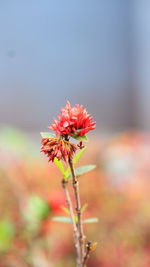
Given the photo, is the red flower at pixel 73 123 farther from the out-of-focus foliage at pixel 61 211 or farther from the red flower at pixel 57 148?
the out-of-focus foliage at pixel 61 211

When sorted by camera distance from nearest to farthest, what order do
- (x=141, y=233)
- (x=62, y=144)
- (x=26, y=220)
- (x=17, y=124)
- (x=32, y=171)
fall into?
(x=62, y=144) < (x=26, y=220) < (x=141, y=233) < (x=32, y=171) < (x=17, y=124)

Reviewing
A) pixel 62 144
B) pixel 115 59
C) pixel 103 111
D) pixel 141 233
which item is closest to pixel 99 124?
pixel 103 111

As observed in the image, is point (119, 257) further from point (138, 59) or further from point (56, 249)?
point (138, 59)

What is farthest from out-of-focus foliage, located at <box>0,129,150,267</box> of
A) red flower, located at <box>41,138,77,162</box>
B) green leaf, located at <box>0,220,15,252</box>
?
red flower, located at <box>41,138,77,162</box>

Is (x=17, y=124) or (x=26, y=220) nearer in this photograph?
(x=26, y=220)

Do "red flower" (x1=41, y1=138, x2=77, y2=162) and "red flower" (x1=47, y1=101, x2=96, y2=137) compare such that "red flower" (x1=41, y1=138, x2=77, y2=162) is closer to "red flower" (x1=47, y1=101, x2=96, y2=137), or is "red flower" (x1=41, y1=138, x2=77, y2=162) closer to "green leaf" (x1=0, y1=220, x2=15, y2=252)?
"red flower" (x1=47, y1=101, x2=96, y2=137)

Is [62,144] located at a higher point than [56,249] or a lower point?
higher

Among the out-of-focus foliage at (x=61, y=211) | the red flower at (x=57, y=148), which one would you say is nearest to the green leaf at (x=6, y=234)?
the out-of-focus foliage at (x=61, y=211)
